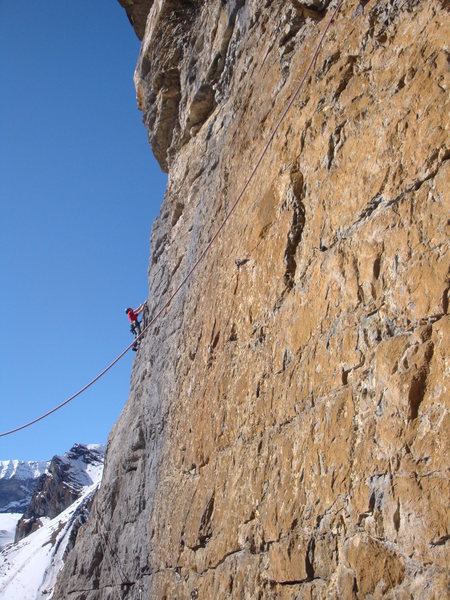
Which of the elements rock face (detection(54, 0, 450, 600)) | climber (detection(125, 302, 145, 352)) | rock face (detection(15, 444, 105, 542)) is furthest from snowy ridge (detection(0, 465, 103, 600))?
rock face (detection(54, 0, 450, 600))

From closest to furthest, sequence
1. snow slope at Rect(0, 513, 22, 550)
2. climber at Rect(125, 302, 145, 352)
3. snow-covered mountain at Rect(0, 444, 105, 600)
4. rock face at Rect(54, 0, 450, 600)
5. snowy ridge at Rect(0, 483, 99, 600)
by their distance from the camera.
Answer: rock face at Rect(54, 0, 450, 600) → climber at Rect(125, 302, 145, 352) → snowy ridge at Rect(0, 483, 99, 600) → snow-covered mountain at Rect(0, 444, 105, 600) → snow slope at Rect(0, 513, 22, 550)

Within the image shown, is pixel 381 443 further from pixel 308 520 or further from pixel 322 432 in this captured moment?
pixel 308 520

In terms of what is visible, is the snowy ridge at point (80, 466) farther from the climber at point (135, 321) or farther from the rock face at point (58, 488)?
the climber at point (135, 321)

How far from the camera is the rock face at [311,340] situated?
3900 mm

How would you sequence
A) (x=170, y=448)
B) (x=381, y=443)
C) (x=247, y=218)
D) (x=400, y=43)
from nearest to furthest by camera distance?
(x=381, y=443) < (x=400, y=43) < (x=247, y=218) < (x=170, y=448)

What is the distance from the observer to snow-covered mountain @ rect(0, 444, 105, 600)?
1811 inches

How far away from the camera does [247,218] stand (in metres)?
7.45

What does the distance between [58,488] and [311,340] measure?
86.9 m

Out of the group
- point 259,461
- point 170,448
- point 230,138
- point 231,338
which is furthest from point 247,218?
point 170,448

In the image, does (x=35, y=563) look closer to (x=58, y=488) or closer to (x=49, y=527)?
(x=49, y=527)

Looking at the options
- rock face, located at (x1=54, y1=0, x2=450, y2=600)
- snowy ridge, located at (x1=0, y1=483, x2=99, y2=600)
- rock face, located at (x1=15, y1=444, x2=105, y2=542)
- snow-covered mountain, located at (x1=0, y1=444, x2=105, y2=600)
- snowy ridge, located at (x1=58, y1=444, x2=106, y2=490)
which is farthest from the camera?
snowy ridge, located at (x1=58, y1=444, x2=106, y2=490)

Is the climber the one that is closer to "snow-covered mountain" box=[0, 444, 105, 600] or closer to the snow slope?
"snow-covered mountain" box=[0, 444, 105, 600]

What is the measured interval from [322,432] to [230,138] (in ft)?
19.4

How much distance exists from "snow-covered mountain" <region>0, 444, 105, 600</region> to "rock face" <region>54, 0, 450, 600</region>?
45.4 ft
